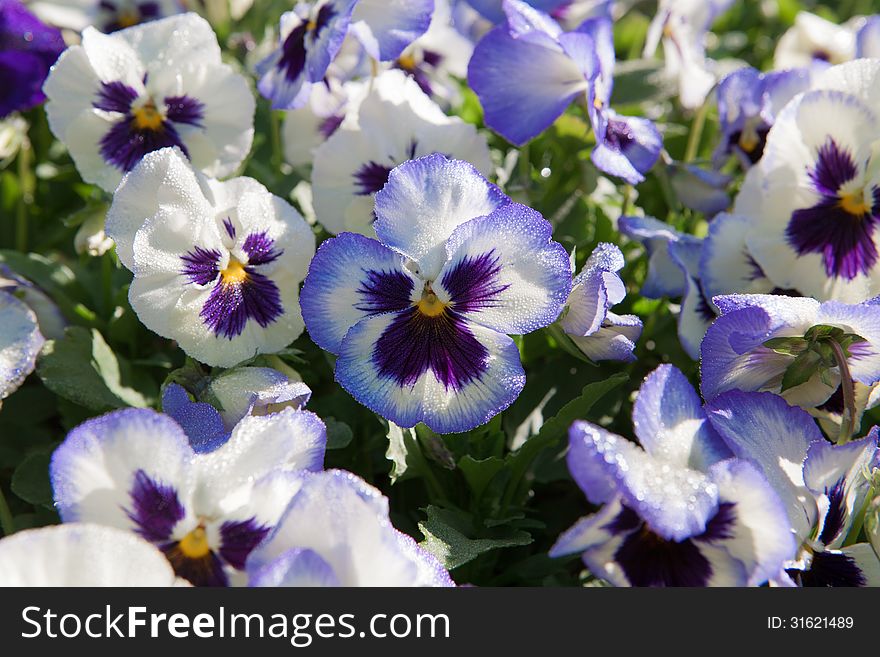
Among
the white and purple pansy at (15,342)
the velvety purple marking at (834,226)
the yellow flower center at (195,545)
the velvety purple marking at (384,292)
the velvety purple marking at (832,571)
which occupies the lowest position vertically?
the velvety purple marking at (832,571)

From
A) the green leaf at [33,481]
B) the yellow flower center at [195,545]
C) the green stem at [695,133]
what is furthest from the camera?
the green stem at [695,133]

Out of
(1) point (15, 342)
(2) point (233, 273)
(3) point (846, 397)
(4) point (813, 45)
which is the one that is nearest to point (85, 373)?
(1) point (15, 342)

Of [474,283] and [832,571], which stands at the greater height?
A: [474,283]

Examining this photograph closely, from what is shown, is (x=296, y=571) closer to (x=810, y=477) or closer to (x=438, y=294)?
(x=438, y=294)

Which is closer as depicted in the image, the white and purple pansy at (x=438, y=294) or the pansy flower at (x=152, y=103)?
the white and purple pansy at (x=438, y=294)

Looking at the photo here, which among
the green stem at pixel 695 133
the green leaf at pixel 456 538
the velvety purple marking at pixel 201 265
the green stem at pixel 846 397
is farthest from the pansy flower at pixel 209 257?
the green stem at pixel 695 133

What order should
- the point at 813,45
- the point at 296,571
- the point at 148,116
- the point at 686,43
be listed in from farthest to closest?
the point at 813,45
the point at 686,43
the point at 148,116
the point at 296,571

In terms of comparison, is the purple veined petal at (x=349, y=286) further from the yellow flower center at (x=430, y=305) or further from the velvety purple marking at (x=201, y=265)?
the velvety purple marking at (x=201, y=265)
